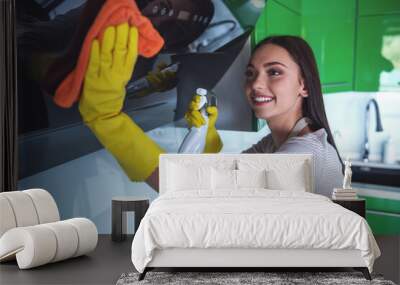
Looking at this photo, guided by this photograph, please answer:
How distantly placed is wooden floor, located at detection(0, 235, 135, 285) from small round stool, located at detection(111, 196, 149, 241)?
1.85ft

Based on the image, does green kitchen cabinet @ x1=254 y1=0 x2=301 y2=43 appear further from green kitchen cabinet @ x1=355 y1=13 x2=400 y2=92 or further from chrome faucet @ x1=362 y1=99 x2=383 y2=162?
chrome faucet @ x1=362 y1=99 x2=383 y2=162

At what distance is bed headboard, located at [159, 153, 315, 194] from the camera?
23.3 feet

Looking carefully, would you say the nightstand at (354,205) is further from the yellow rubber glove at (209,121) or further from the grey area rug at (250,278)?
the yellow rubber glove at (209,121)

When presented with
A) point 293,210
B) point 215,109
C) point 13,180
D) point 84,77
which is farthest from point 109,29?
point 293,210

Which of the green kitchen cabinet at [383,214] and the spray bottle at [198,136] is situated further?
the spray bottle at [198,136]

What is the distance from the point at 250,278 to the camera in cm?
510

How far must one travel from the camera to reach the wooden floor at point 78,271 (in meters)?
5.11

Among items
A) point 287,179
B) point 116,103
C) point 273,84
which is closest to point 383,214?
point 287,179

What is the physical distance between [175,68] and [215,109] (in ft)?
2.14

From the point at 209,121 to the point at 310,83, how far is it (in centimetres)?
121

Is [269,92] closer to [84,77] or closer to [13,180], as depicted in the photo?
[84,77]

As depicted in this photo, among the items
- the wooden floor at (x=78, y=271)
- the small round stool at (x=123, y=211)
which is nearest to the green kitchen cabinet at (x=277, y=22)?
the small round stool at (x=123, y=211)

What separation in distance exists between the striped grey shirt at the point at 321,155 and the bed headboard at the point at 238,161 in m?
0.26

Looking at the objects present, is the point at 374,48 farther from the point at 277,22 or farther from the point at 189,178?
the point at 189,178
